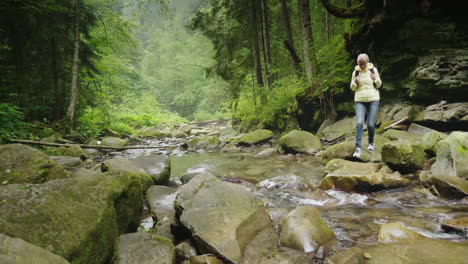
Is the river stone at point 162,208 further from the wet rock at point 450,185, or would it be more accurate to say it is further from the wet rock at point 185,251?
the wet rock at point 450,185

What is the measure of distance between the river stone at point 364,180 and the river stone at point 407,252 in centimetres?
193

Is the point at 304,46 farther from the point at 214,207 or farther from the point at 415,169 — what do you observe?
→ the point at 214,207

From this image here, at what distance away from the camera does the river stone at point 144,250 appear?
2.49 meters

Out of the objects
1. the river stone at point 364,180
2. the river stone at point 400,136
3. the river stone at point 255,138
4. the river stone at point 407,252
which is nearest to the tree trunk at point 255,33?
the river stone at point 255,138

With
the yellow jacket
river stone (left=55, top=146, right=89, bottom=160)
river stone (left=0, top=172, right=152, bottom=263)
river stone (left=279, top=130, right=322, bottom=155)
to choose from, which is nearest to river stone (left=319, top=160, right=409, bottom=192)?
the yellow jacket

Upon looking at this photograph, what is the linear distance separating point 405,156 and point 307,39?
738cm

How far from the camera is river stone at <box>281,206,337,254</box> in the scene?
9.50 ft

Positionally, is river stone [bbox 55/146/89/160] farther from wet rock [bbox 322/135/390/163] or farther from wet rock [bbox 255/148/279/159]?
wet rock [bbox 322/135/390/163]

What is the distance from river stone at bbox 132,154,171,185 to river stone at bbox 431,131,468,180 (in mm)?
5554

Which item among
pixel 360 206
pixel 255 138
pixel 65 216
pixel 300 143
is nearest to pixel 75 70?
pixel 255 138

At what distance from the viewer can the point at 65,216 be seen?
2109 mm

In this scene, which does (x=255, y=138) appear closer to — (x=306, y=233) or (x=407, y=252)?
(x=306, y=233)

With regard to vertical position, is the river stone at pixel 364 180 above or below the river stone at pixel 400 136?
below

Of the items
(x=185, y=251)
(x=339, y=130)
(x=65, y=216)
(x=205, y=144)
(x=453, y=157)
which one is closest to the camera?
(x=65, y=216)
